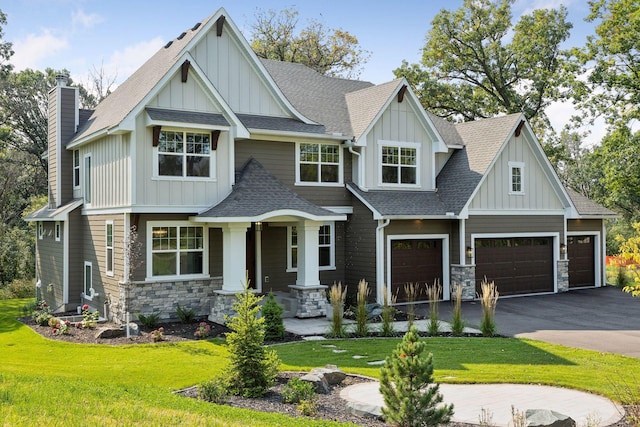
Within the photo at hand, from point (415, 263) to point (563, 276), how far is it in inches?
255

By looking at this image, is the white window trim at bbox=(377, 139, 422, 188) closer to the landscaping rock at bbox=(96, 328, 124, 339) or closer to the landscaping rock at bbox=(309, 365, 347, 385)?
the landscaping rock at bbox=(96, 328, 124, 339)

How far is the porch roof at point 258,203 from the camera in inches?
621

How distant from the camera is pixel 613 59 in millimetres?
25672

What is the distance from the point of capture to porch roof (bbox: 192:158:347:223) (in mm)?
15773

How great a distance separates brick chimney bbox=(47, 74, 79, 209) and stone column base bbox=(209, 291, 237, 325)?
791 centimetres

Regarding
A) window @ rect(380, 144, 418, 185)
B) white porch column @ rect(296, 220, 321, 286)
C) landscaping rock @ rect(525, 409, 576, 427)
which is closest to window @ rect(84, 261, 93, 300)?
white porch column @ rect(296, 220, 321, 286)

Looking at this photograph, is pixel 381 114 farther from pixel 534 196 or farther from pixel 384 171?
pixel 534 196

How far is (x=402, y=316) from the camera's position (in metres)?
17.3

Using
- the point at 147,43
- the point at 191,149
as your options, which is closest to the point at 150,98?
the point at 191,149

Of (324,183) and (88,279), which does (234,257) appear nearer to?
(324,183)

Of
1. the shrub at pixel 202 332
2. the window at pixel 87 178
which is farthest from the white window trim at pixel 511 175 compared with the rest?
the window at pixel 87 178

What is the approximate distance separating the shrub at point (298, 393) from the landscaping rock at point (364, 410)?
1.99ft

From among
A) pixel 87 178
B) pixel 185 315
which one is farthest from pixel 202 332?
pixel 87 178

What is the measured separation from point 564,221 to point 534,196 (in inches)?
70.0
